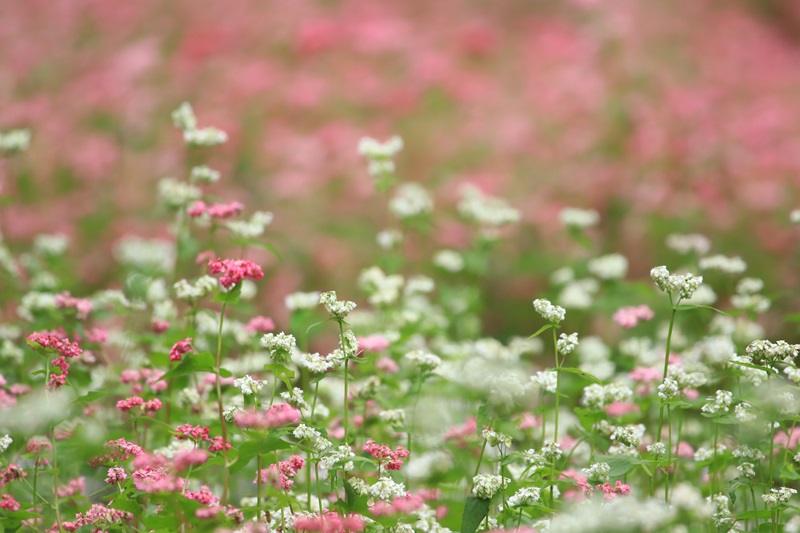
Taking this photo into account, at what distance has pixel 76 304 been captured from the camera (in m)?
2.21

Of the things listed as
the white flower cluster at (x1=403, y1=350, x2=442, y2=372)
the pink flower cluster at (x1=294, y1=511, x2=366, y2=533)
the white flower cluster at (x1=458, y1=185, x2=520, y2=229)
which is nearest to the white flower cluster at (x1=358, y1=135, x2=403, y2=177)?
the white flower cluster at (x1=458, y1=185, x2=520, y2=229)

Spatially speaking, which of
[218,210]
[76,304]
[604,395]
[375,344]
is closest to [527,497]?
[604,395]

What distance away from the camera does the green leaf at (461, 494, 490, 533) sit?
1.53 meters

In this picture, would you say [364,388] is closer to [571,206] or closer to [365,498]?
[365,498]

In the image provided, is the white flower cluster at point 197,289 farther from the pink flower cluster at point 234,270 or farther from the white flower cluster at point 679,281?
the white flower cluster at point 679,281

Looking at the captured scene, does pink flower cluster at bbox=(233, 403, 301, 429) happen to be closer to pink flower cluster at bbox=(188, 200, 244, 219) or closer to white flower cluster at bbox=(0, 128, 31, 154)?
pink flower cluster at bbox=(188, 200, 244, 219)

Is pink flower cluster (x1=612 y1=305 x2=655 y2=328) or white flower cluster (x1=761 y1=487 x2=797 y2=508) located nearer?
white flower cluster (x1=761 y1=487 x2=797 y2=508)

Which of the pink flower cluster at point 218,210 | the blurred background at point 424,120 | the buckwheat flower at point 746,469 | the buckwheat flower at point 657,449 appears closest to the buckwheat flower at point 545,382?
the buckwheat flower at point 657,449

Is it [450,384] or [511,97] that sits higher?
[511,97]

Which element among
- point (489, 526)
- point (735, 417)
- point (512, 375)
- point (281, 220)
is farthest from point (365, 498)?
point (281, 220)

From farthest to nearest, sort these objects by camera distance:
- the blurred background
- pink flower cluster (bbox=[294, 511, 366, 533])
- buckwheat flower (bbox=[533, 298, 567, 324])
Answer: the blurred background → buckwheat flower (bbox=[533, 298, 567, 324]) → pink flower cluster (bbox=[294, 511, 366, 533])

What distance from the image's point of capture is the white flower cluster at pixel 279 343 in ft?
5.18

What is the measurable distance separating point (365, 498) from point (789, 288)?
3.25 meters

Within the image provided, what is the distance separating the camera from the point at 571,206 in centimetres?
477
